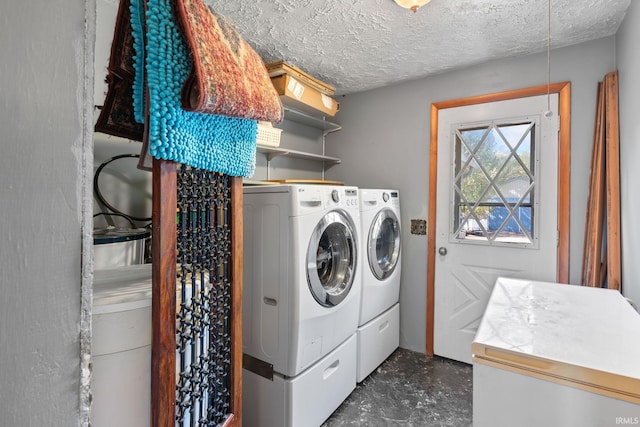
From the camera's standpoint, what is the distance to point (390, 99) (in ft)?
8.91

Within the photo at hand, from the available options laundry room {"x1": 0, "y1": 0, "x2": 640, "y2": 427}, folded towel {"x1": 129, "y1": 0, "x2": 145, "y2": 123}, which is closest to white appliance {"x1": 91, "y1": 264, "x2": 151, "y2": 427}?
laundry room {"x1": 0, "y1": 0, "x2": 640, "y2": 427}

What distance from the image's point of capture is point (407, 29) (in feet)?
5.89

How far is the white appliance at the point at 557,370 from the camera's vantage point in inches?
30.7

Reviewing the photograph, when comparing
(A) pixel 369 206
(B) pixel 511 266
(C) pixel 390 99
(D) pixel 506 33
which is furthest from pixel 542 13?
(B) pixel 511 266

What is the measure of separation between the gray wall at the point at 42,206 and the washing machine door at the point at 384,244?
184 centimetres

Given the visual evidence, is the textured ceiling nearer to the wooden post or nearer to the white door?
the white door

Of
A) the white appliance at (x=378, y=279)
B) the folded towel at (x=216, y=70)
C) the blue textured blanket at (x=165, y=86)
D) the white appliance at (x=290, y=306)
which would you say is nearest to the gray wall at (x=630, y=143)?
the white appliance at (x=378, y=279)

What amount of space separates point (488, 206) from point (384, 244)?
82 centimetres

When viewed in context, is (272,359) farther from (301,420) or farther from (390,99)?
(390,99)

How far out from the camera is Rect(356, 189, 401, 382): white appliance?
7.04ft

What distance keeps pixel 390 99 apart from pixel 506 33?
1.00m

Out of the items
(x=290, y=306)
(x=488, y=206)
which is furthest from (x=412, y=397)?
(x=488, y=206)

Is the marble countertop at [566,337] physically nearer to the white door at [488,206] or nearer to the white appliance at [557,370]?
the white appliance at [557,370]

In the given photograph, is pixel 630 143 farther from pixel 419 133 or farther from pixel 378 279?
pixel 378 279
